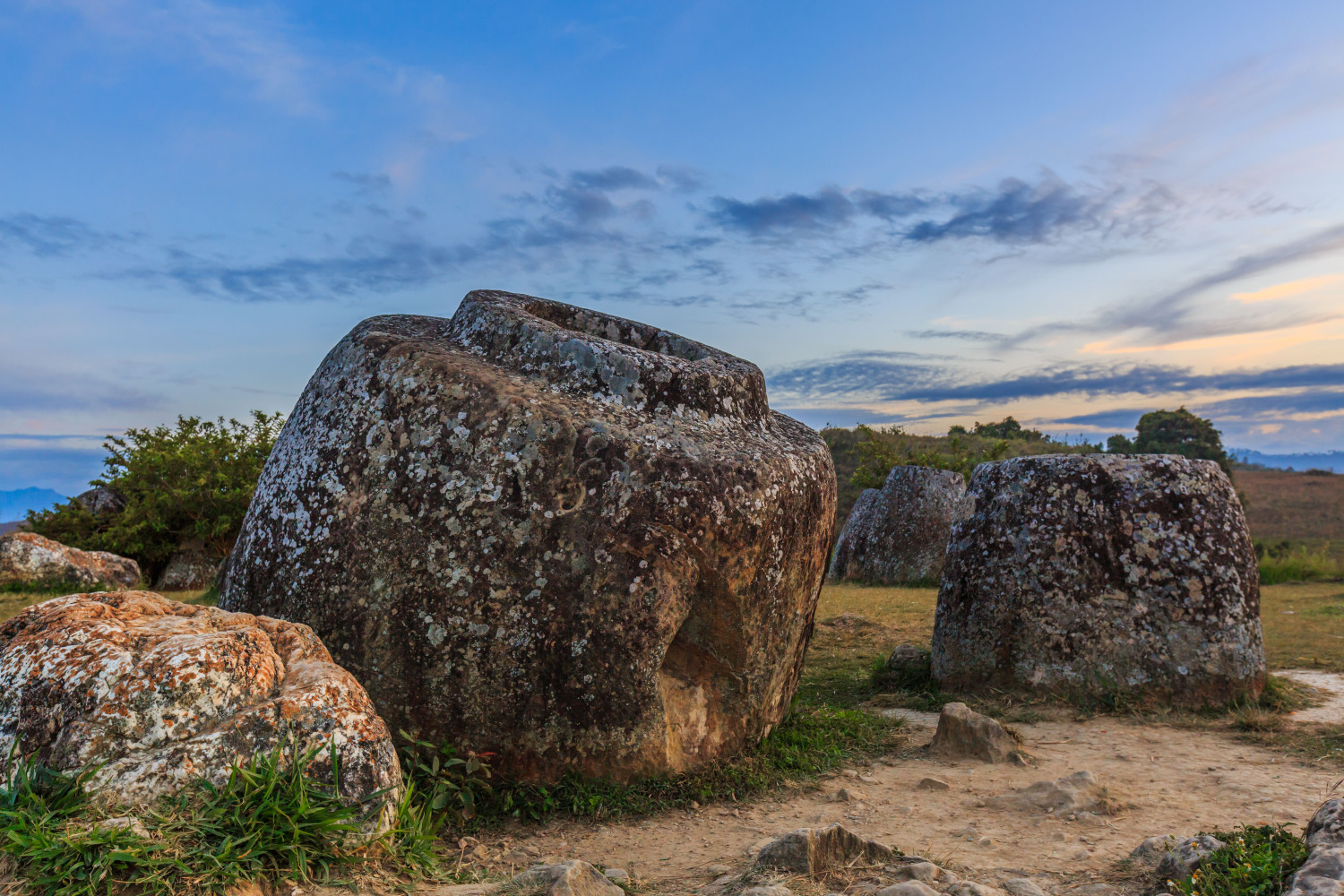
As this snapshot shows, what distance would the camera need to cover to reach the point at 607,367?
5.21 metres

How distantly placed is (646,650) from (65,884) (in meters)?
2.62

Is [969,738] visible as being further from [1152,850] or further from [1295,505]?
[1295,505]

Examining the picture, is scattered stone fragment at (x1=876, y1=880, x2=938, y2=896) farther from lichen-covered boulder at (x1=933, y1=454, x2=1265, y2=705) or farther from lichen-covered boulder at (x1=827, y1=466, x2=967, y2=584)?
lichen-covered boulder at (x1=827, y1=466, x2=967, y2=584)

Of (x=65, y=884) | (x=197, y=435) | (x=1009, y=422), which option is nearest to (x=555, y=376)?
(x=65, y=884)

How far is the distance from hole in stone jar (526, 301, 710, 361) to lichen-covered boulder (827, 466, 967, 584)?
13.3 metres

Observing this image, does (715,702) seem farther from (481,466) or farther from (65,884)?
(65,884)

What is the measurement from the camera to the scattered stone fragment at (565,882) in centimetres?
303

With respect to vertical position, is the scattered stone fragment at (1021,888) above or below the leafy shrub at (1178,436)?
below

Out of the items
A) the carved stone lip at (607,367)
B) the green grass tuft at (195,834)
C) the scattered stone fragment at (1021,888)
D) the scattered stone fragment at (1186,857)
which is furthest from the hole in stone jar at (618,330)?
the scattered stone fragment at (1186,857)

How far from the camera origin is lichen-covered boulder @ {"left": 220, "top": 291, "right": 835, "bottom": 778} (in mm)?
4508

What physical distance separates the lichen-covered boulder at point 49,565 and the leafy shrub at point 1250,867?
58.4 feet

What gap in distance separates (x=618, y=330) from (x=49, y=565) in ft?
50.7

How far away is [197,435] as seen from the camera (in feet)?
72.8

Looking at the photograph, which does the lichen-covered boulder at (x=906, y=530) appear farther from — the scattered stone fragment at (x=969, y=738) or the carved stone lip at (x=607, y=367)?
the carved stone lip at (x=607, y=367)
